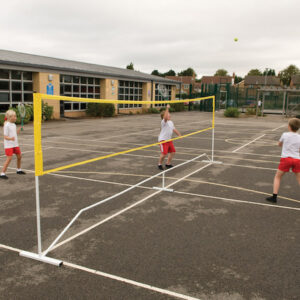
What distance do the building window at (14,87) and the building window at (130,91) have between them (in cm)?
1219

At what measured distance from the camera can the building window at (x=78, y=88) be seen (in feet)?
90.7

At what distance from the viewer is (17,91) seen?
23.3 meters

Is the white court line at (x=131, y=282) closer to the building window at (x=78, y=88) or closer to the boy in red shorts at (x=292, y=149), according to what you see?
the boy in red shorts at (x=292, y=149)

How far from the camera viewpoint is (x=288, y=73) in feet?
383

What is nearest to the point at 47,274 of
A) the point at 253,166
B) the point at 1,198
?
the point at 1,198

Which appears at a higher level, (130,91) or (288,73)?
(288,73)

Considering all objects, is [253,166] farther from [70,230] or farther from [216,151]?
[70,230]

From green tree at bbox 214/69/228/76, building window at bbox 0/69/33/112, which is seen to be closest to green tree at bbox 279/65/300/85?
green tree at bbox 214/69/228/76

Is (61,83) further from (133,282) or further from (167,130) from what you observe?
(133,282)

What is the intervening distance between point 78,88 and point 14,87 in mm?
7221

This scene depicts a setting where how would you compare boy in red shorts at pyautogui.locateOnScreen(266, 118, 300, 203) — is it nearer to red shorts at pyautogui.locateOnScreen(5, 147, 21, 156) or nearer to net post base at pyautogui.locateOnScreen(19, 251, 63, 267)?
net post base at pyautogui.locateOnScreen(19, 251, 63, 267)

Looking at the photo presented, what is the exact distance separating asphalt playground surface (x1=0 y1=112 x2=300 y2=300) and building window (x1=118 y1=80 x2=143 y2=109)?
1064 inches

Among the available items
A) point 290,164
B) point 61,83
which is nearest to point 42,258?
point 290,164

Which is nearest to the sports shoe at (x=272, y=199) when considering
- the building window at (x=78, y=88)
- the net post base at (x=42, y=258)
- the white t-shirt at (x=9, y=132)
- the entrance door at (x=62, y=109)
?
the net post base at (x=42, y=258)
